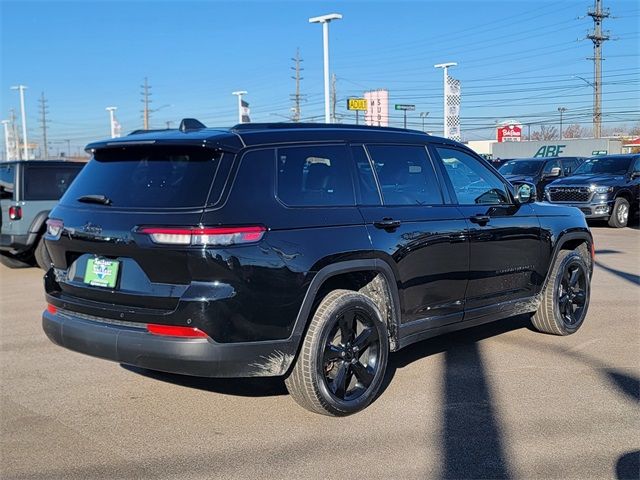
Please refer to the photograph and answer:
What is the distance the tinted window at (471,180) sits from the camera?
5359 millimetres

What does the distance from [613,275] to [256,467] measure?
7.87 m

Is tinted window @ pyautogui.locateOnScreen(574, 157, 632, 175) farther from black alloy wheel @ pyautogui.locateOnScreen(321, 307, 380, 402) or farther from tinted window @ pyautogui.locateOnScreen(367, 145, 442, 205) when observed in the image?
black alloy wheel @ pyautogui.locateOnScreen(321, 307, 380, 402)

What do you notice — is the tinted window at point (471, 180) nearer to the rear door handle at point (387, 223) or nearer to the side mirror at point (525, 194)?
the side mirror at point (525, 194)

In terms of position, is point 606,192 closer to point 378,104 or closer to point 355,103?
point 355,103

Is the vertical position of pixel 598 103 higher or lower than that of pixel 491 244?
higher

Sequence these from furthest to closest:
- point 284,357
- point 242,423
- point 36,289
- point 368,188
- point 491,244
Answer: point 36,289 → point 491,244 → point 368,188 → point 242,423 → point 284,357

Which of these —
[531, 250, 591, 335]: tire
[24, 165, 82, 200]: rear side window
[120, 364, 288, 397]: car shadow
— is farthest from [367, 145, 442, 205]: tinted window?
[24, 165, 82, 200]: rear side window

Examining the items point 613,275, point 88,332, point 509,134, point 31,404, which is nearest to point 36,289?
point 31,404

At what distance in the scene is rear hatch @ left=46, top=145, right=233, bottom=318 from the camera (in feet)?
12.2

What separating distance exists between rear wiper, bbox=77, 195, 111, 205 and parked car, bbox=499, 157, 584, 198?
17.7 meters

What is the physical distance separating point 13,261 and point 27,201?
1761 millimetres

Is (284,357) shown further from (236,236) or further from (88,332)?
(88,332)

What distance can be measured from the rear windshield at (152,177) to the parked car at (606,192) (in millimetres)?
14448

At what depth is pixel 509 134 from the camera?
64812 mm
